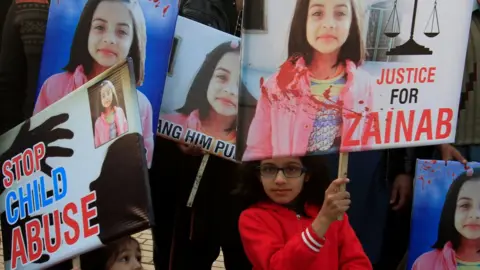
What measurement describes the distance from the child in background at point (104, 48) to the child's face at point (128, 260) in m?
0.27

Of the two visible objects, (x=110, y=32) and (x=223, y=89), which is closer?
(x=110, y=32)

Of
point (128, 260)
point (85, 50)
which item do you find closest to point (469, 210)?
point (128, 260)

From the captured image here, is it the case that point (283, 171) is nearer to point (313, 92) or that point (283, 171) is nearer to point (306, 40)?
point (313, 92)

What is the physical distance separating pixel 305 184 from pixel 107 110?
0.72 m

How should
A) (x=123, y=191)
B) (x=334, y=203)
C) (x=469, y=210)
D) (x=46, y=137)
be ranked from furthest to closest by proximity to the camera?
(x=469, y=210), (x=334, y=203), (x=46, y=137), (x=123, y=191)

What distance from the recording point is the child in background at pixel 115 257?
5.82 ft

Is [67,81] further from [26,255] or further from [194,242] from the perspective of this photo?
[194,242]

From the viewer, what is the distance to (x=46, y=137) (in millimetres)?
1479

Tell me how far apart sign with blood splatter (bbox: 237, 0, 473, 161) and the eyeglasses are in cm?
21

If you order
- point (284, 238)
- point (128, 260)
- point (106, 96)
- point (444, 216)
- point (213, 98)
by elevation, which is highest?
point (213, 98)

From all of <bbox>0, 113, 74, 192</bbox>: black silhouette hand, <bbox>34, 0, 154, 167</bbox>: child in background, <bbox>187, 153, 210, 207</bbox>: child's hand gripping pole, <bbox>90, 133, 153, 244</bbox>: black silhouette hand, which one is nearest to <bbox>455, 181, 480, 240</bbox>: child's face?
<bbox>187, 153, 210, 207</bbox>: child's hand gripping pole

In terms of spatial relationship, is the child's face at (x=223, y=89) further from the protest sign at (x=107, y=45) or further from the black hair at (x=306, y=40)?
the black hair at (x=306, y=40)

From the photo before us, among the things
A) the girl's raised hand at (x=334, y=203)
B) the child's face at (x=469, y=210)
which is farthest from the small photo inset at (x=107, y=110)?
the child's face at (x=469, y=210)

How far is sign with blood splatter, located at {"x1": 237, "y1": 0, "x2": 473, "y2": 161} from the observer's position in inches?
60.9
